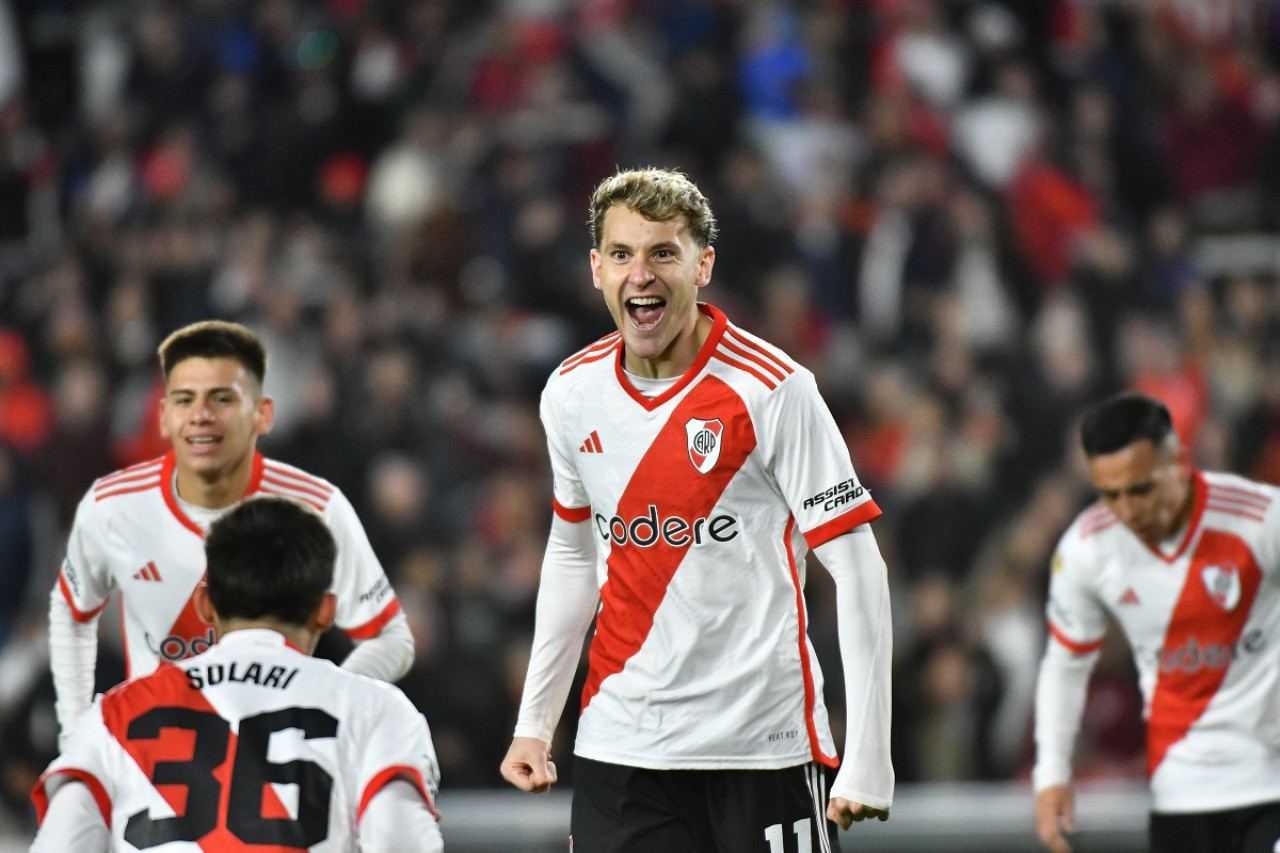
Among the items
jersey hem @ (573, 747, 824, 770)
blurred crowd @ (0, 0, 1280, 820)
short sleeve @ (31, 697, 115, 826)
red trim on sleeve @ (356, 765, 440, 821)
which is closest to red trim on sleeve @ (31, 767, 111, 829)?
short sleeve @ (31, 697, 115, 826)

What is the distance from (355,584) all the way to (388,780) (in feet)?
5.96

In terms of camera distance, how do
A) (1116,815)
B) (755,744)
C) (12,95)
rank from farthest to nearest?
(12,95) < (1116,815) < (755,744)

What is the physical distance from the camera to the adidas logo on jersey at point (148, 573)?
5500 millimetres

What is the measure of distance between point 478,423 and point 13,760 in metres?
3.22

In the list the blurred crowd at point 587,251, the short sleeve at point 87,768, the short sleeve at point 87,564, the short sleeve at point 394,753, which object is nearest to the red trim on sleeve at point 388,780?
the short sleeve at point 394,753

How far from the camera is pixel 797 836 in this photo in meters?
4.70

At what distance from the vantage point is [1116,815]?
855 centimetres

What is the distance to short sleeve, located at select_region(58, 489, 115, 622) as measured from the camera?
18.3 feet

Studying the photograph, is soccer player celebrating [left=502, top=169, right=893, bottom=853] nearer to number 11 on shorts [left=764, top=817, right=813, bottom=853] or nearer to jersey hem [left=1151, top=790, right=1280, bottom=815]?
number 11 on shorts [left=764, top=817, right=813, bottom=853]

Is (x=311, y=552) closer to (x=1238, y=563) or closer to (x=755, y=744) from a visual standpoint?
(x=755, y=744)

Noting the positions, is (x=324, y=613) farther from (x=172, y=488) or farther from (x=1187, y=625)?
(x=1187, y=625)

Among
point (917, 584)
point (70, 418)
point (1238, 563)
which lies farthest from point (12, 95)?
point (1238, 563)

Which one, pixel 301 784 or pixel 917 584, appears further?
pixel 917 584

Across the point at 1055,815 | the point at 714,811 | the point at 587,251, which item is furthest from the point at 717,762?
the point at 587,251
